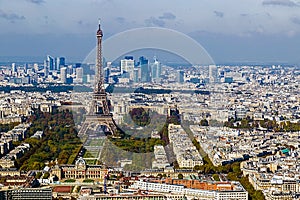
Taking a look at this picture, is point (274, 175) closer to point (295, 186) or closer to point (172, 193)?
point (295, 186)

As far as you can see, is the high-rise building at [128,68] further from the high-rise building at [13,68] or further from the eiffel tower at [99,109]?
the high-rise building at [13,68]

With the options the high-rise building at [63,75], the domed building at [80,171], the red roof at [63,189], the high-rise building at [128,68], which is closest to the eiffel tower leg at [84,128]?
the domed building at [80,171]

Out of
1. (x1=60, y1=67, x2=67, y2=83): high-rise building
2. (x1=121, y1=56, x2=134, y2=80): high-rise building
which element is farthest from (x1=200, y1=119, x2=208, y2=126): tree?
(x1=60, y1=67, x2=67, y2=83): high-rise building

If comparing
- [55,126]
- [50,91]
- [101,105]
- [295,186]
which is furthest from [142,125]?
[50,91]

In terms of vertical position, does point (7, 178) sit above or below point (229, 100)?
below

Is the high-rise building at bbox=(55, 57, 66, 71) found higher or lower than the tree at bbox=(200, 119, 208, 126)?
higher

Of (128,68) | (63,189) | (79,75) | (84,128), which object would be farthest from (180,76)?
(63,189)

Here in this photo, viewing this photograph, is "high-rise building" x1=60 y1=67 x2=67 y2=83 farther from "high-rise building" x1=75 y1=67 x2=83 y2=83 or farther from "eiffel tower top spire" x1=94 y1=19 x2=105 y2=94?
"eiffel tower top spire" x1=94 y1=19 x2=105 y2=94

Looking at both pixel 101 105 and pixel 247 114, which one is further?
pixel 247 114
